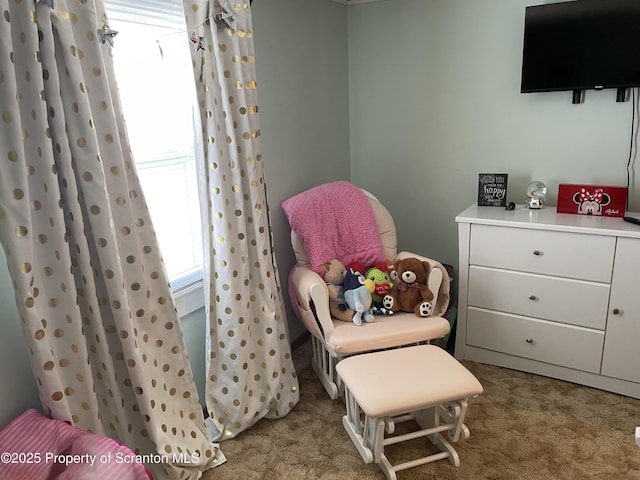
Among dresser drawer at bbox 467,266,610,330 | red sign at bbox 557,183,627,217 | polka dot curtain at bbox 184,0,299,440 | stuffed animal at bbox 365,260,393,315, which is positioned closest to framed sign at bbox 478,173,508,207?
red sign at bbox 557,183,627,217

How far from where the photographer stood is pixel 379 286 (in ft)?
7.91

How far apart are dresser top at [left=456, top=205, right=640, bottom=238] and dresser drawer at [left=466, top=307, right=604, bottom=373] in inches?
19.8

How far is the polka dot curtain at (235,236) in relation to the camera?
1960 millimetres

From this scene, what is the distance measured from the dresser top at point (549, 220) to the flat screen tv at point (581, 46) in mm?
653

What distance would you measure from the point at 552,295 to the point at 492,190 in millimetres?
673

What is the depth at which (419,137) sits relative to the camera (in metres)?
3.10

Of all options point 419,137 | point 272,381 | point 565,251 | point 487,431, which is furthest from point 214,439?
point 419,137

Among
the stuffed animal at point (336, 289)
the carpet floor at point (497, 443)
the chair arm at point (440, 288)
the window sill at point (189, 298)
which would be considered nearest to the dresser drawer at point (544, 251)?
the chair arm at point (440, 288)

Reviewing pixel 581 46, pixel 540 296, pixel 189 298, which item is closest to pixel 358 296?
pixel 189 298

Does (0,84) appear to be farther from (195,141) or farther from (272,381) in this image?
(272,381)

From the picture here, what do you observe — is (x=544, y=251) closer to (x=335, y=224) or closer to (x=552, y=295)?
(x=552, y=295)

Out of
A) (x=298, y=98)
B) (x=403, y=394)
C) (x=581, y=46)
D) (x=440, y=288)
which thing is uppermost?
(x=581, y=46)

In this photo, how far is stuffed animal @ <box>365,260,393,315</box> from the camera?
7.85ft

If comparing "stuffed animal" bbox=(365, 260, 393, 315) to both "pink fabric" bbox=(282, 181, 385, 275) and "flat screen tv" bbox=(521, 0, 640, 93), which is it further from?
"flat screen tv" bbox=(521, 0, 640, 93)
